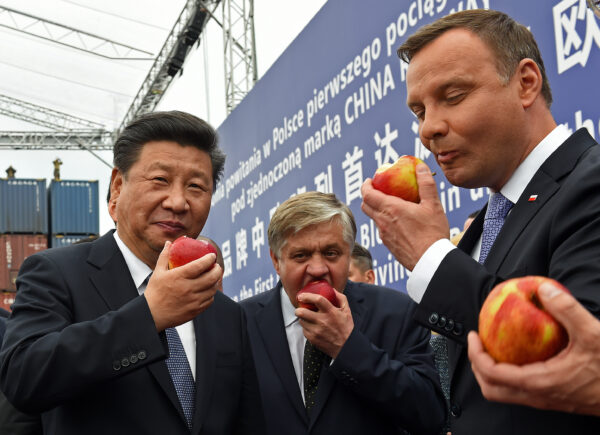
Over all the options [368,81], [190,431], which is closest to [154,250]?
[190,431]

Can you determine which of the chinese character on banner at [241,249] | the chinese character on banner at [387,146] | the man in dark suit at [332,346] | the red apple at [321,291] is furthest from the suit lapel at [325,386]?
the chinese character on banner at [241,249]

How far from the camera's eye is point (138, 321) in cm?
153

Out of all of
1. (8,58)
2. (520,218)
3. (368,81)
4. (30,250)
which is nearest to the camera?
(520,218)

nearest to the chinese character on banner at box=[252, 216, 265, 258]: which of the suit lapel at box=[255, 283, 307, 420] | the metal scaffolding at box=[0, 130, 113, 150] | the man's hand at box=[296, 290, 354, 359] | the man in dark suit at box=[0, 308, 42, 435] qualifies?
the suit lapel at box=[255, 283, 307, 420]

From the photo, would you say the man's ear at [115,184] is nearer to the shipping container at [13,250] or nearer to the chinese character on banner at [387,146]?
the chinese character on banner at [387,146]

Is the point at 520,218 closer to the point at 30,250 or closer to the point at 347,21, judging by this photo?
the point at 347,21

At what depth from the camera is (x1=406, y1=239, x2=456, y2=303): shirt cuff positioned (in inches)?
49.6

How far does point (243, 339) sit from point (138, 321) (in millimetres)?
499

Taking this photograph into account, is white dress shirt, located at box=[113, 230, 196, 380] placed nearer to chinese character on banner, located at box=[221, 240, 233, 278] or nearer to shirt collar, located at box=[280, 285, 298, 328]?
shirt collar, located at box=[280, 285, 298, 328]

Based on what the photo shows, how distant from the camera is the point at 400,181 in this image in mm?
1581

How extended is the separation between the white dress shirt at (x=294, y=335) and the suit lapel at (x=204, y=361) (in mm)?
416

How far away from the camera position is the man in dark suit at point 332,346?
2.01 m

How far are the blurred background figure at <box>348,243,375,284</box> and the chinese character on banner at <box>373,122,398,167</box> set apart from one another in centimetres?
57

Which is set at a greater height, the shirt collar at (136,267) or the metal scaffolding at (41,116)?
the metal scaffolding at (41,116)
